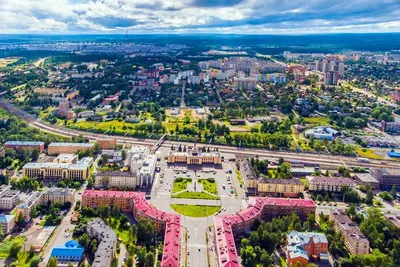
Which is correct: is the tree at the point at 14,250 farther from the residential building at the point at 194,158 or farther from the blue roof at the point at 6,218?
the residential building at the point at 194,158

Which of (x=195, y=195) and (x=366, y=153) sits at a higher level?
(x=366, y=153)

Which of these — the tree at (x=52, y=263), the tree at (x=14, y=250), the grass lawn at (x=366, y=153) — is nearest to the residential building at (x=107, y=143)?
the tree at (x=14, y=250)

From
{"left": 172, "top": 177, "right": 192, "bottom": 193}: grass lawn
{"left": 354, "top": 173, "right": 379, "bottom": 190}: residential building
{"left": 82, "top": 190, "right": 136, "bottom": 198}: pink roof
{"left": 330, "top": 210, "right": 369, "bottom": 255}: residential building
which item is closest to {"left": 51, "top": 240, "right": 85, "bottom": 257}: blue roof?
{"left": 82, "top": 190, "right": 136, "bottom": 198}: pink roof

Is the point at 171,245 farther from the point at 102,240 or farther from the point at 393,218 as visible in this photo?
the point at 393,218

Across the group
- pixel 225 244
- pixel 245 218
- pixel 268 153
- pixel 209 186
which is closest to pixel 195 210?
pixel 245 218

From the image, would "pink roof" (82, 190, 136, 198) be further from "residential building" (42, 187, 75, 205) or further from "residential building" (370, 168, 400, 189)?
"residential building" (370, 168, 400, 189)

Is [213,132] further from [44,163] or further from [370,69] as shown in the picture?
[370,69]

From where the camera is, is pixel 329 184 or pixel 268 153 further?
pixel 268 153
